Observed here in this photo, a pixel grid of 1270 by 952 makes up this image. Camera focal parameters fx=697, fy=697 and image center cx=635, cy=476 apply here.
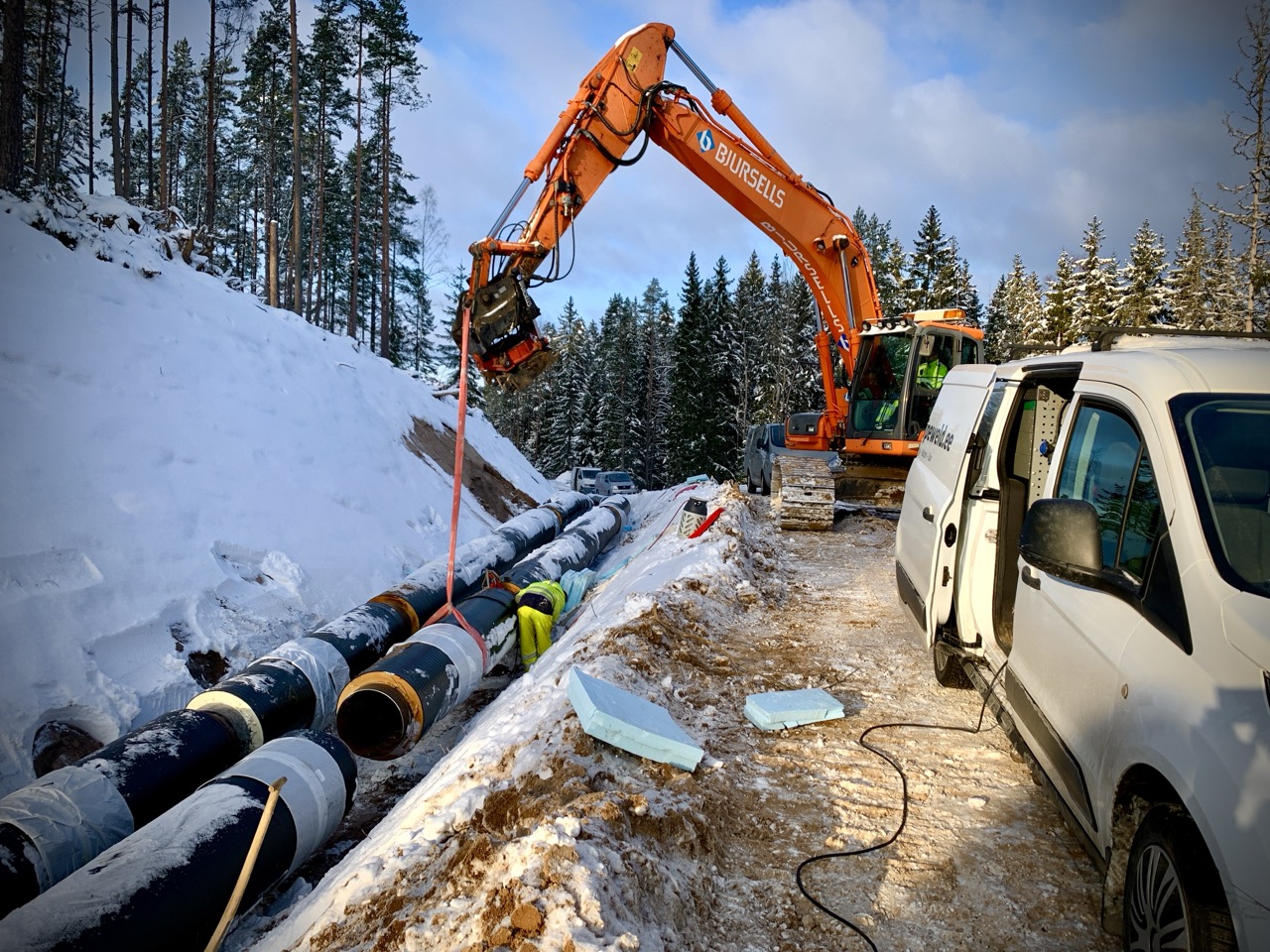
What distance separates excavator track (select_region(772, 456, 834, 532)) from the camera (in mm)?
11102

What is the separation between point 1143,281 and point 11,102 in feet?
140

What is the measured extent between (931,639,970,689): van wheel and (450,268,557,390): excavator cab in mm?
4525

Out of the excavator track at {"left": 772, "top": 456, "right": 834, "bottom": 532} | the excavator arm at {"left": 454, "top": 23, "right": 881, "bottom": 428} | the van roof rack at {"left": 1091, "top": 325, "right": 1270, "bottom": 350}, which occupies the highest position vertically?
the excavator arm at {"left": 454, "top": 23, "right": 881, "bottom": 428}

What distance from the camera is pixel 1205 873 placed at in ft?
6.43

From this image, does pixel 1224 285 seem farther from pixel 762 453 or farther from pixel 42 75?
pixel 42 75

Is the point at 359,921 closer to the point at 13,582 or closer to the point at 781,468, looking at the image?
the point at 13,582

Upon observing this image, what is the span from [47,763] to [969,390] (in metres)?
7.39

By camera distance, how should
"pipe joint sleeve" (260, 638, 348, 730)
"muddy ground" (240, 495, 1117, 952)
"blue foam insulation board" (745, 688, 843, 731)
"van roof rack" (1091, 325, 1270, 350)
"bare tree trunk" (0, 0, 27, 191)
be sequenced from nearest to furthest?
"muddy ground" (240, 495, 1117, 952), "van roof rack" (1091, 325, 1270, 350), "blue foam insulation board" (745, 688, 843, 731), "pipe joint sleeve" (260, 638, 348, 730), "bare tree trunk" (0, 0, 27, 191)

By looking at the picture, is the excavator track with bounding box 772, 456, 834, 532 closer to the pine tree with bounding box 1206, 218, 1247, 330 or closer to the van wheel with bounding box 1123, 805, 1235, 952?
the pine tree with bounding box 1206, 218, 1247, 330

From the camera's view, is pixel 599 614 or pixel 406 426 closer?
pixel 599 614

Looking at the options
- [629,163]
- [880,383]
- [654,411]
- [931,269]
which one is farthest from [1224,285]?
[629,163]

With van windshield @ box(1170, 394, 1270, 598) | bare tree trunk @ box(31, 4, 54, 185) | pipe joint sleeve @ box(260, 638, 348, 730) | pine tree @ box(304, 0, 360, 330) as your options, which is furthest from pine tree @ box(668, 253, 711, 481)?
van windshield @ box(1170, 394, 1270, 598)

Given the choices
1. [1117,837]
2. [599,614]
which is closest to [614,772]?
[1117,837]

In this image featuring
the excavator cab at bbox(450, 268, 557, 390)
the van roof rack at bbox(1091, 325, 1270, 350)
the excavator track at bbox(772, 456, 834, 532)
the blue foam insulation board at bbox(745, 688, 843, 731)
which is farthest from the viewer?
the excavator track at bbox(772, 456, 834, 532)
